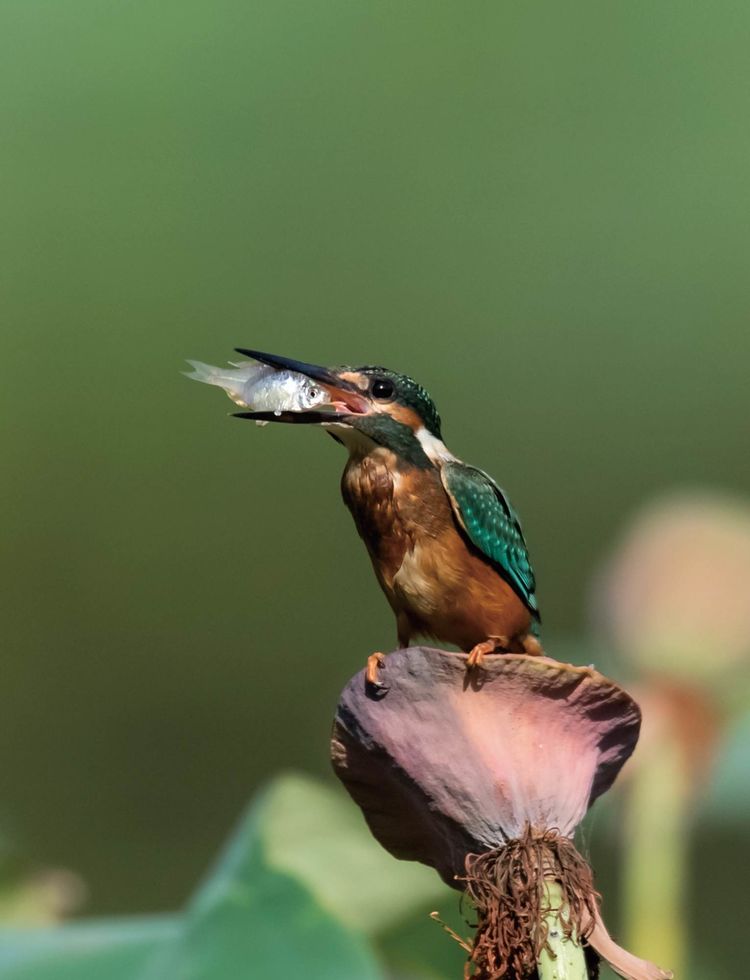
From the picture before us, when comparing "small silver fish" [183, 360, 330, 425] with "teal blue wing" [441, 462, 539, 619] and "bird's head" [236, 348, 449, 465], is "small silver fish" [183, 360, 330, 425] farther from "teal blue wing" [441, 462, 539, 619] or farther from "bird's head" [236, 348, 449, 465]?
"teal blue wing" [441, 462, 539, 619]

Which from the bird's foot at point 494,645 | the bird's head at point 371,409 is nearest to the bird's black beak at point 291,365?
the bird's head at point 371,409

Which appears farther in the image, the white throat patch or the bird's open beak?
the white throat patch

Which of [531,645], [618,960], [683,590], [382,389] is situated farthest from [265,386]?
[683,590]

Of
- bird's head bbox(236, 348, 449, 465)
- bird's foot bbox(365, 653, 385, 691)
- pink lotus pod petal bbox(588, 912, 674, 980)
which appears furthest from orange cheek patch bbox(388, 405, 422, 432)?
pink lotus pod petal bbox(588, 912, 674, 980)

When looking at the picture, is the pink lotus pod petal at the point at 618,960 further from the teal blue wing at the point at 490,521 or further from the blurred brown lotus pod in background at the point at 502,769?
the teal blue wing at the point at 490,521

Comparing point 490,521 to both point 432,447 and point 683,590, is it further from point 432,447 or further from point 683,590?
point 683,590

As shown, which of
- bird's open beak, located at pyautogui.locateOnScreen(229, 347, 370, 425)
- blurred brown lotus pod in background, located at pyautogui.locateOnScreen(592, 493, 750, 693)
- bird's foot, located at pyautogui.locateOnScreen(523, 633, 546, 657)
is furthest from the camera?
blurred brown lotus pod in background, located at pyautogui.locateOnScreen(592, 493, 750, 693)

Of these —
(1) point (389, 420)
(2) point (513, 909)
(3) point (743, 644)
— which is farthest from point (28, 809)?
(2) point (513, 909)
